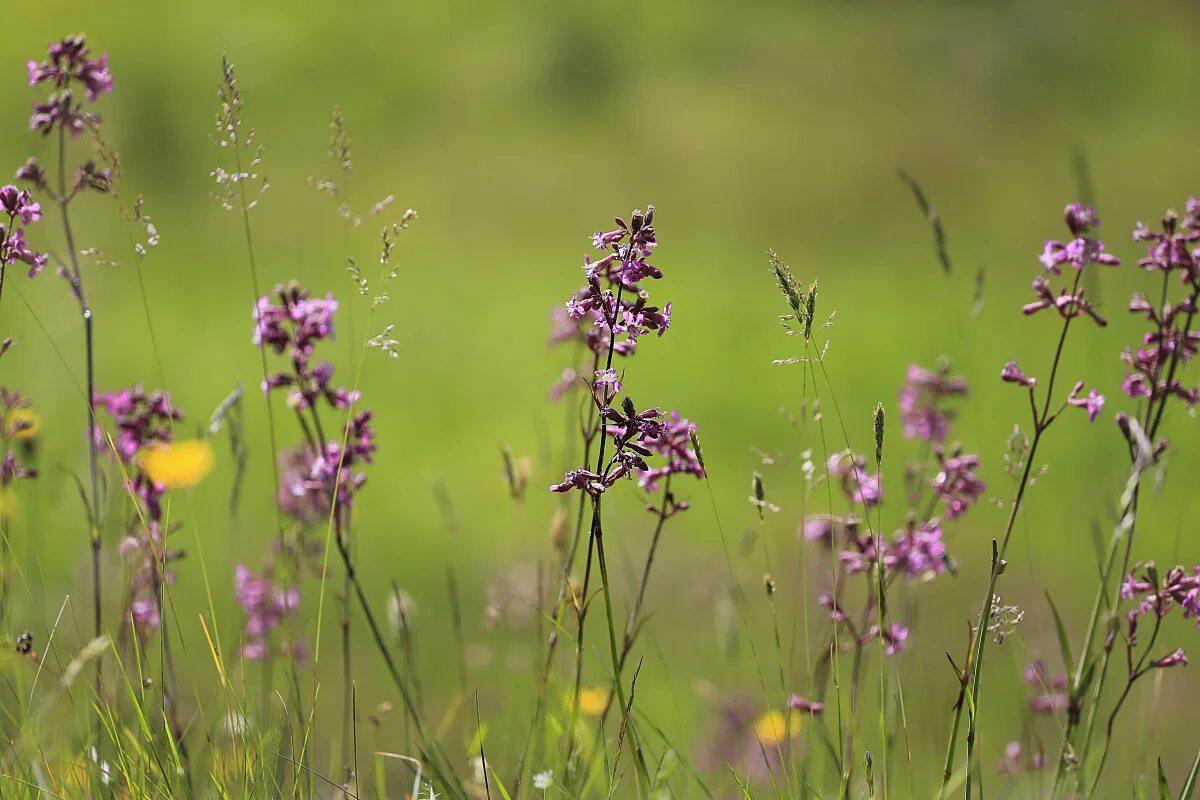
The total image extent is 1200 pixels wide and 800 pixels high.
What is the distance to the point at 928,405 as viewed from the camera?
2629mm

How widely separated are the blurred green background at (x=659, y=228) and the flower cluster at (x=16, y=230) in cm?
287

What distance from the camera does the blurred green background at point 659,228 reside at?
17.4ft

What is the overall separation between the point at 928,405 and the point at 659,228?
449cm

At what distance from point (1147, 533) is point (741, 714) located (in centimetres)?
273

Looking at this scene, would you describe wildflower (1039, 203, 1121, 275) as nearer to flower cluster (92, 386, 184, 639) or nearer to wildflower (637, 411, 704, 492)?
wildflower (637, 411, 704, 492)

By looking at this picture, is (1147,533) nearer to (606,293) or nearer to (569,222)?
(569,222)

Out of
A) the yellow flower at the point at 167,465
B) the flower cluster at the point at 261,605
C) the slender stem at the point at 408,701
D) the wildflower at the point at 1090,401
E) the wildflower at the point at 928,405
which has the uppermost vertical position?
the wildflower at the point at 928,405

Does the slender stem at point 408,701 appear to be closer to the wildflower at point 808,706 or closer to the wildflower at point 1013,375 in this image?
the wildflower at point 808,706

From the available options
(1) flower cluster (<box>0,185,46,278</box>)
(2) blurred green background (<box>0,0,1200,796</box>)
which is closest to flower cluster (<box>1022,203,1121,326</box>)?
(1) flower cluster (<box>0,185,46,278</box>)

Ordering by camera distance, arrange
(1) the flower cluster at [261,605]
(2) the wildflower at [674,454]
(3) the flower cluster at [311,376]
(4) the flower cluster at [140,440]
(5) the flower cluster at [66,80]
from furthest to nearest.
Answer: (1) the flower cluster at [261,605], (4) the flower cluster at [140,440], (5) the flower cluster at [66,80], (3) the flower cluster at [311,376], (2) the wildflower at [674,454]

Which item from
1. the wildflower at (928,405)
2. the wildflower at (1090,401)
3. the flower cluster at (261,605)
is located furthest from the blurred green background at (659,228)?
the wildflower at (1090,401)

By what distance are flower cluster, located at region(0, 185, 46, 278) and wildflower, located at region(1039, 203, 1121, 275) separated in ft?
4.87

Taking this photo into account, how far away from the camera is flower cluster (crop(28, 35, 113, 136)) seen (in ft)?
6.91

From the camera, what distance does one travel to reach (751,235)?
706 cm
